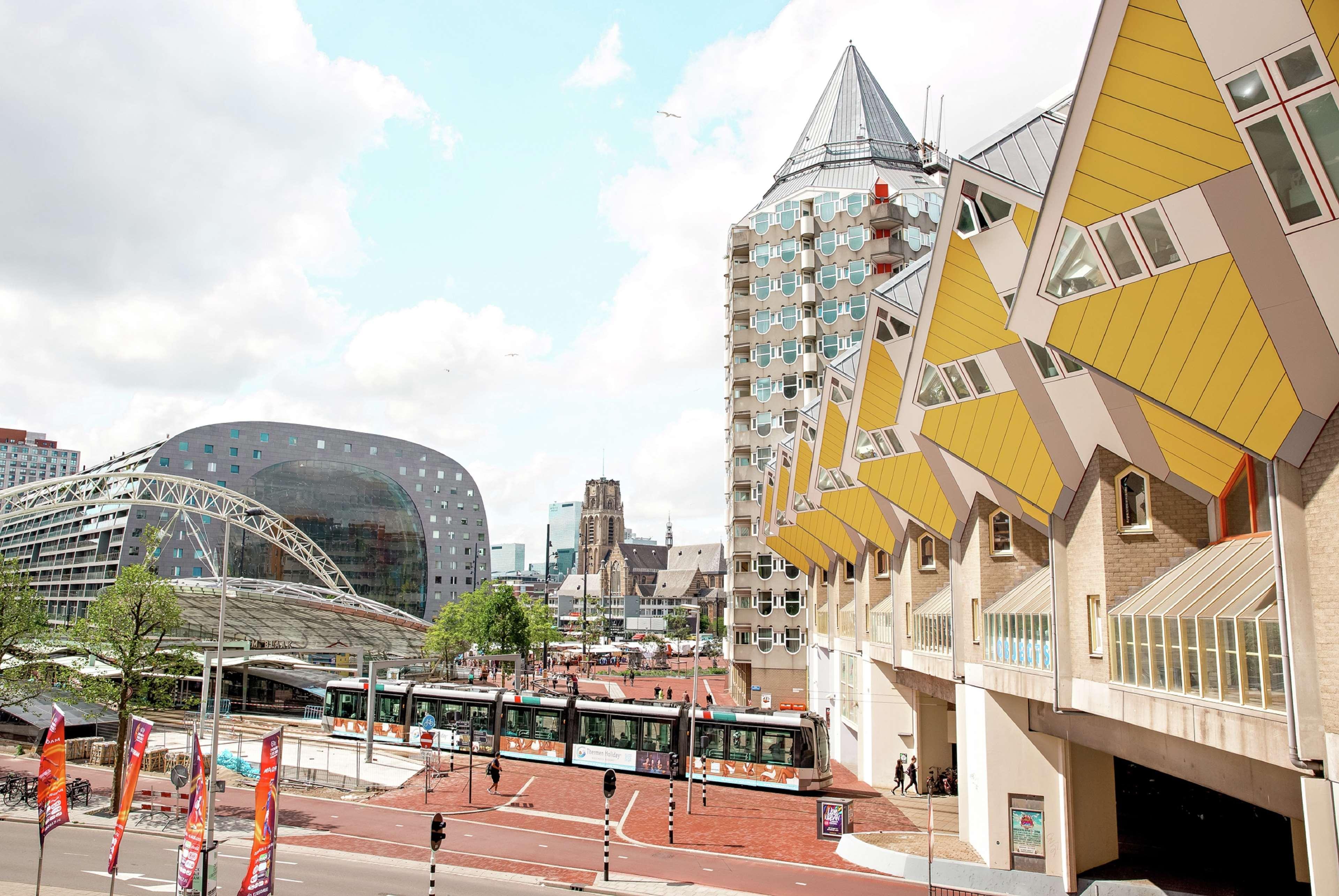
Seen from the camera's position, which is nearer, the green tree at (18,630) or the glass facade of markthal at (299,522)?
the green tree at (18,630)

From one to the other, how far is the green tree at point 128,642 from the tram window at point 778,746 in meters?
21.3

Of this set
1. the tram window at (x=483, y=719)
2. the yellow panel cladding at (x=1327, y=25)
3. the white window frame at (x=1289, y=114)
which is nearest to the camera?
the yellow panel cladding at (x=1327, y=25)

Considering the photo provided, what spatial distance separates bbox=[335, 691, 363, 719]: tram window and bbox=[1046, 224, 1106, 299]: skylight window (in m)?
41.9

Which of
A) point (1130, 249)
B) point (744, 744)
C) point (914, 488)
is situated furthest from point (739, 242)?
point (1130, 249)

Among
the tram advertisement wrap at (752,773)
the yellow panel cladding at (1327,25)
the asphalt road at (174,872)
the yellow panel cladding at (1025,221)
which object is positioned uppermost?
the yellow panel cladding at (1025,221)

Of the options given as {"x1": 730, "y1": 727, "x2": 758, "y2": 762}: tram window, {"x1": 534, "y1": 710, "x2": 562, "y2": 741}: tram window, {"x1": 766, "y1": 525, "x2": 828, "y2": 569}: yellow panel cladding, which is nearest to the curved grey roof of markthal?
{"x1": 766, "y1": 525, "x2": 828, "y2": 569}: yellow panel cladding

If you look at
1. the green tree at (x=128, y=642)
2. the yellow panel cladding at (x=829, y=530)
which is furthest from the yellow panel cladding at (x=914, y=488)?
the green tree at (x=128, y=642)

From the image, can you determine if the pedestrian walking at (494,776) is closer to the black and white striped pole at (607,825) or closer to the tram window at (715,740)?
the tram window at (715,740)

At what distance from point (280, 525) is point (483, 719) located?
50.5m

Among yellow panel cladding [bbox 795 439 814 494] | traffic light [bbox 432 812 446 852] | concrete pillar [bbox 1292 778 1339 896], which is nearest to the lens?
concrete pillar [bbox 1292 778 1339 896]

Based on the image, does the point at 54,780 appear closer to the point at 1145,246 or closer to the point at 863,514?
the point at 1145,246

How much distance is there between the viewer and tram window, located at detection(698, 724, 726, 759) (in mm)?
36094

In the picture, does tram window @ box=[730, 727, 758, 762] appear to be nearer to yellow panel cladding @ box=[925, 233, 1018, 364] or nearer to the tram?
the tram

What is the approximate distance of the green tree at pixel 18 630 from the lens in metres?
33.9
